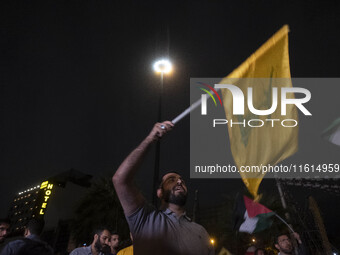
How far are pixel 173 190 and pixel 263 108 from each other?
2.52m

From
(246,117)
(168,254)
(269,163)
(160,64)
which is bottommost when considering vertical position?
(168,254)

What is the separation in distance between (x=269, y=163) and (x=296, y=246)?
3435 millimetres

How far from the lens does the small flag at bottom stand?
8.39 m

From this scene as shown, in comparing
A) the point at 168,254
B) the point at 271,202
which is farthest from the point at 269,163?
the point at 271,202

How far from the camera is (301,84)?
6.13 metres

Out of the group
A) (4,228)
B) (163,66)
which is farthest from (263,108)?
(4,228)

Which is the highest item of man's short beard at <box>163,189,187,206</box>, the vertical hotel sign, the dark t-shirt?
the vertical hotel sign

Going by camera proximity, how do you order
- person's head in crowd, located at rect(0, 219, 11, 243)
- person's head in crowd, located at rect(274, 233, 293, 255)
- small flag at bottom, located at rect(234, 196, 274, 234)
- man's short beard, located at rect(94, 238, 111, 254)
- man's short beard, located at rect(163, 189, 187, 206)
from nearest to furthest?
man's short beard, located at rect(163, 189, 187, 206) → person's head in crowd, located at rect(274, 233, 293, 255) → man's short beard, located at rect(94, 238, 111, 254) → person's head in crowd, located at rect(0, 219, 11, 243) → small flag at bottom, located at rect(234, 196, 274, 234)

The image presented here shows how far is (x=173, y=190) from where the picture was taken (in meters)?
2.98

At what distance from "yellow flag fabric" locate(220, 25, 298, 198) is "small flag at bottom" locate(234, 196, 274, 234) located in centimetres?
457

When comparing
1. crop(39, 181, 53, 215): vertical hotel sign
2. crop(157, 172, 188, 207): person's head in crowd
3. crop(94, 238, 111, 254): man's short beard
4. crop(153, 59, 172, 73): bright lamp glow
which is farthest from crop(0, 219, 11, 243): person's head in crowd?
crop(39, 181, 53, 215): vertical hotel sign

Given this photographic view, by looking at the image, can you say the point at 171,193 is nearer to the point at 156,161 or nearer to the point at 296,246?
the point at 296,246

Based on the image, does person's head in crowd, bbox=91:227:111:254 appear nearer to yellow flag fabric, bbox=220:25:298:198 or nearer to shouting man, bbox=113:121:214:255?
yellow flag fabric, bbox=220:25:298:198

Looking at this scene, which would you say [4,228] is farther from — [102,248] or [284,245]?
[284,245]
